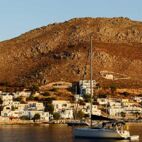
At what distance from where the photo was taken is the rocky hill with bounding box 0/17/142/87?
154500 mm

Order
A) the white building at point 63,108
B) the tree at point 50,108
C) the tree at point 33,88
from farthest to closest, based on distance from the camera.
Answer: the tree at point 33,88, the tree at point 50,108, the white building at point 63,108

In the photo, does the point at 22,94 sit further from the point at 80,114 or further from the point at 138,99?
the point at 138,99

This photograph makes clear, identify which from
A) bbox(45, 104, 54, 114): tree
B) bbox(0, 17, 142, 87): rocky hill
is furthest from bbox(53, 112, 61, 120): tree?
bbox(0, 17, 142, 87): rocky hill

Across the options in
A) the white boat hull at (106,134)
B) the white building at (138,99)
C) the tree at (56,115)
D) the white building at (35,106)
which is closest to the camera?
the white boat hull at (106,134)

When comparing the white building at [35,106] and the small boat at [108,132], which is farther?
the white building at [35,106]

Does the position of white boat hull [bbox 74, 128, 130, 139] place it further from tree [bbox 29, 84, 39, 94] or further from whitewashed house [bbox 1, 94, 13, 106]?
tree [bbox 29, 84, 39, 94]

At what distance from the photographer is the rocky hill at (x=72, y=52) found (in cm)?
15450

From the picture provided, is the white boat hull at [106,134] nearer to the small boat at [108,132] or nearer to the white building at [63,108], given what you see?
the small boat at [108,132]

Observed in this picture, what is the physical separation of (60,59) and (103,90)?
2498 cm

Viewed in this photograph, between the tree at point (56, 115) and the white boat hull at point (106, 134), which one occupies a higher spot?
the tree at point (56, 115)

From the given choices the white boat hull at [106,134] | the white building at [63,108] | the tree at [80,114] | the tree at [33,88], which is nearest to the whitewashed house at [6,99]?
the tree at [33,88]

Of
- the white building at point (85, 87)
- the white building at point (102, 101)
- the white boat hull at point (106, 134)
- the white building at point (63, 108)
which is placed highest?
the white building at point (85, 87)

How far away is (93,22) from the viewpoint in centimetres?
18225

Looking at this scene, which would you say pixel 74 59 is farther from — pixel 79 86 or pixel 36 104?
pixel 36 104
